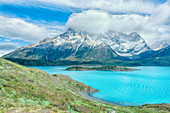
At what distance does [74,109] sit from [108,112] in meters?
8.29

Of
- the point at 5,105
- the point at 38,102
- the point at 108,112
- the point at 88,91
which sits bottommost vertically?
the point at 88,91

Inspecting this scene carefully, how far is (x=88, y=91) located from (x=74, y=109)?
5996 cm

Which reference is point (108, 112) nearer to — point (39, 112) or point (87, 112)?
point (87, 112)

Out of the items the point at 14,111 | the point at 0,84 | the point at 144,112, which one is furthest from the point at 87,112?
the point at 144,112

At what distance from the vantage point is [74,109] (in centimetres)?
2722

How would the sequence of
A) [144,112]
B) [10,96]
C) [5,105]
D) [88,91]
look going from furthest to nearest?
1. [88,91]
2. [144,112]
3. [10,96]
4. [5,105]

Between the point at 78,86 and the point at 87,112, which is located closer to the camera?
the point at 87,112

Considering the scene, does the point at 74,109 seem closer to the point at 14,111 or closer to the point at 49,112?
the point at 49,112

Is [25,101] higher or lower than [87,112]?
higher

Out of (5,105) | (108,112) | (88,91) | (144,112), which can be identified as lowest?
(88,91)

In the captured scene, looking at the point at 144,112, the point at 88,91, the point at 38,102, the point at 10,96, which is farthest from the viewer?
the point at 88,91

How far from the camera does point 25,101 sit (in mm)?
23656

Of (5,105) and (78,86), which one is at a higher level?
(5,105)

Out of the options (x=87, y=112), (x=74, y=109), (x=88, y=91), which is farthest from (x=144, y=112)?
(x=88, y=91)
